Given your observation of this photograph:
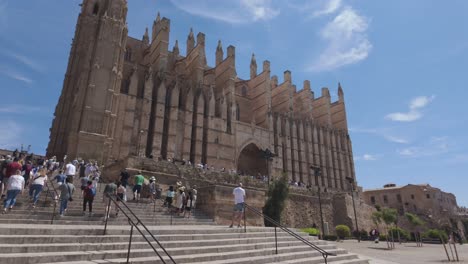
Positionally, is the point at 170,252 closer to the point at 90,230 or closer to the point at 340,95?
the point at 90,230

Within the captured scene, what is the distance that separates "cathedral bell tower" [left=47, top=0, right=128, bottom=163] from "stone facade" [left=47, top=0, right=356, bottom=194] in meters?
0.07

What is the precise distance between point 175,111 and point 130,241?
24214 mm

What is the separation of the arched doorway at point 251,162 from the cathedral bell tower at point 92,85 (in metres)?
16.3

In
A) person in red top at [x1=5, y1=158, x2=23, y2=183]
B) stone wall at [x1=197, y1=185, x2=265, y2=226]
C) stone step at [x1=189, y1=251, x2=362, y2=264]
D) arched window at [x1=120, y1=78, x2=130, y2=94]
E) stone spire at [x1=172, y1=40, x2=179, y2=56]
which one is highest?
stone spire at [x1=172, y1=40, x2=179, y2=56]

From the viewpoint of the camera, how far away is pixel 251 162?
36.6 m

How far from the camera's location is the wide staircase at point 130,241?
190 inches

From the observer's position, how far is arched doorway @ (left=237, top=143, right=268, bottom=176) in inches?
1405

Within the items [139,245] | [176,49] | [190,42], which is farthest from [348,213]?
[190,42]

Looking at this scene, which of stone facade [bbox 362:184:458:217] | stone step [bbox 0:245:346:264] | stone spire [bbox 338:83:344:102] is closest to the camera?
stone step [bbox 0:245:346:264]

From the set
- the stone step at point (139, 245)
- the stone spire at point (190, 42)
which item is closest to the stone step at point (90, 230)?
the stone step at point (139, 245)

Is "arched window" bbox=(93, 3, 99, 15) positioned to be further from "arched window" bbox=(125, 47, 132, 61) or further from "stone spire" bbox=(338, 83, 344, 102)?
"stone spire" bbox=(338, 83, 344, 102)

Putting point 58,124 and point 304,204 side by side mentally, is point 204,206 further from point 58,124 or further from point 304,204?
point 58,124

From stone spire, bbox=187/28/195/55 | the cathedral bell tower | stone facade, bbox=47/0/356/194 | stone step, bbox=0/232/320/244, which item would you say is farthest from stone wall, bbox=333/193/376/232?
stone spire, bbox=187/28/195/55

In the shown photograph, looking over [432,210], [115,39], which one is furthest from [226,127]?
[432,210]
